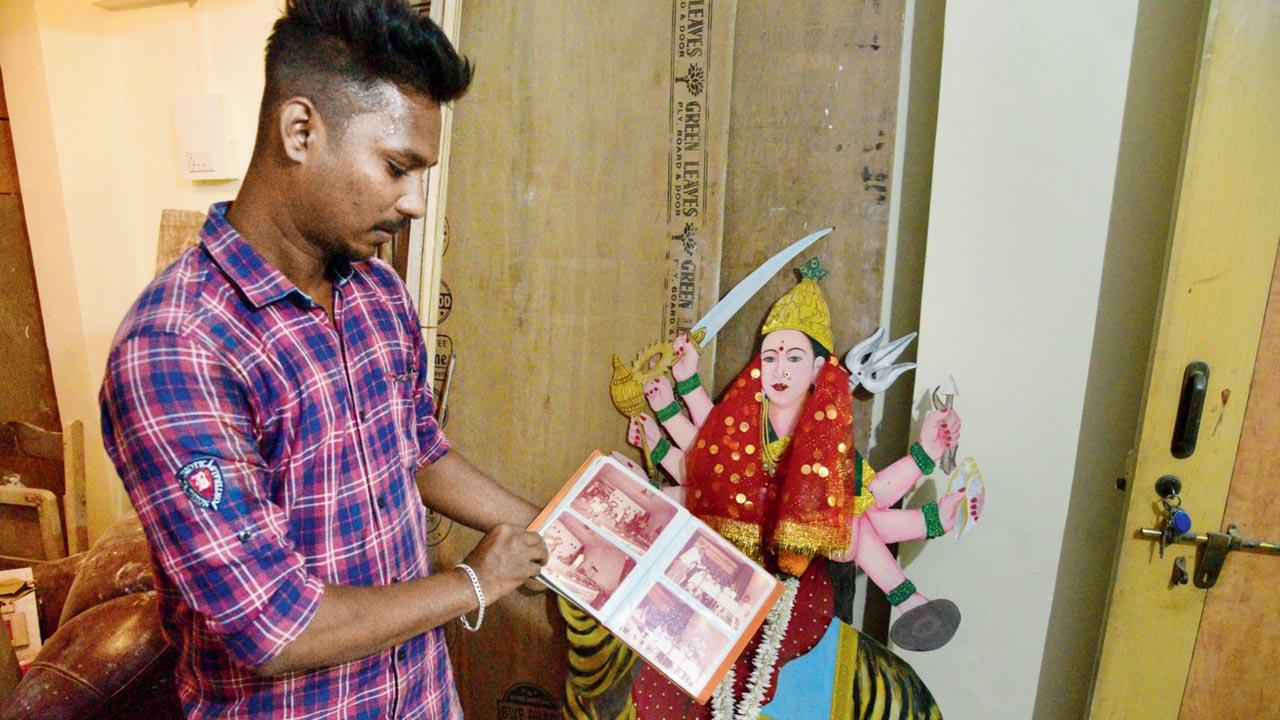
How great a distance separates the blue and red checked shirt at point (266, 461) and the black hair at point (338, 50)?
0.24 m

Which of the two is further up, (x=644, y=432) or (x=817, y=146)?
(x=817, y=146)

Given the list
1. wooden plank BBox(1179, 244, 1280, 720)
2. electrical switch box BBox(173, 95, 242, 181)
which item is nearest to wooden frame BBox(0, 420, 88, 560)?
electrical switch box BBox(173, 95, 242, 181)

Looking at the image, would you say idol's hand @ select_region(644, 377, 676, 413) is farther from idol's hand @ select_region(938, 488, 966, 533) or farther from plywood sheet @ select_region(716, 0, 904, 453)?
idol's hand @ select_region(938, 488, 966, 533)

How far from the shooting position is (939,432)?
1.57 metres

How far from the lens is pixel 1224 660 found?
63.5 inches

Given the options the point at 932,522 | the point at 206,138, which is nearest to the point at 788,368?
the point at 932,522

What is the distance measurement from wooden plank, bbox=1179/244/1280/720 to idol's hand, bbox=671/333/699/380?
1.24m

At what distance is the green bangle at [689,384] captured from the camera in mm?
1749

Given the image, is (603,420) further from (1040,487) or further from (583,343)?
(1040,487)

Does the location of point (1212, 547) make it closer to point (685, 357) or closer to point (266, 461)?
point (685, 357)

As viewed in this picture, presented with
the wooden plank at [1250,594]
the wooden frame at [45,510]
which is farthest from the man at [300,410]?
the wooden frame at [45,510]

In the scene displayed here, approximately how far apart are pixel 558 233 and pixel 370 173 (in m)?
0.91

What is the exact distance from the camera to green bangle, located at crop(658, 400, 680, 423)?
5.81 feet

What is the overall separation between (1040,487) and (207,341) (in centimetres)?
180
